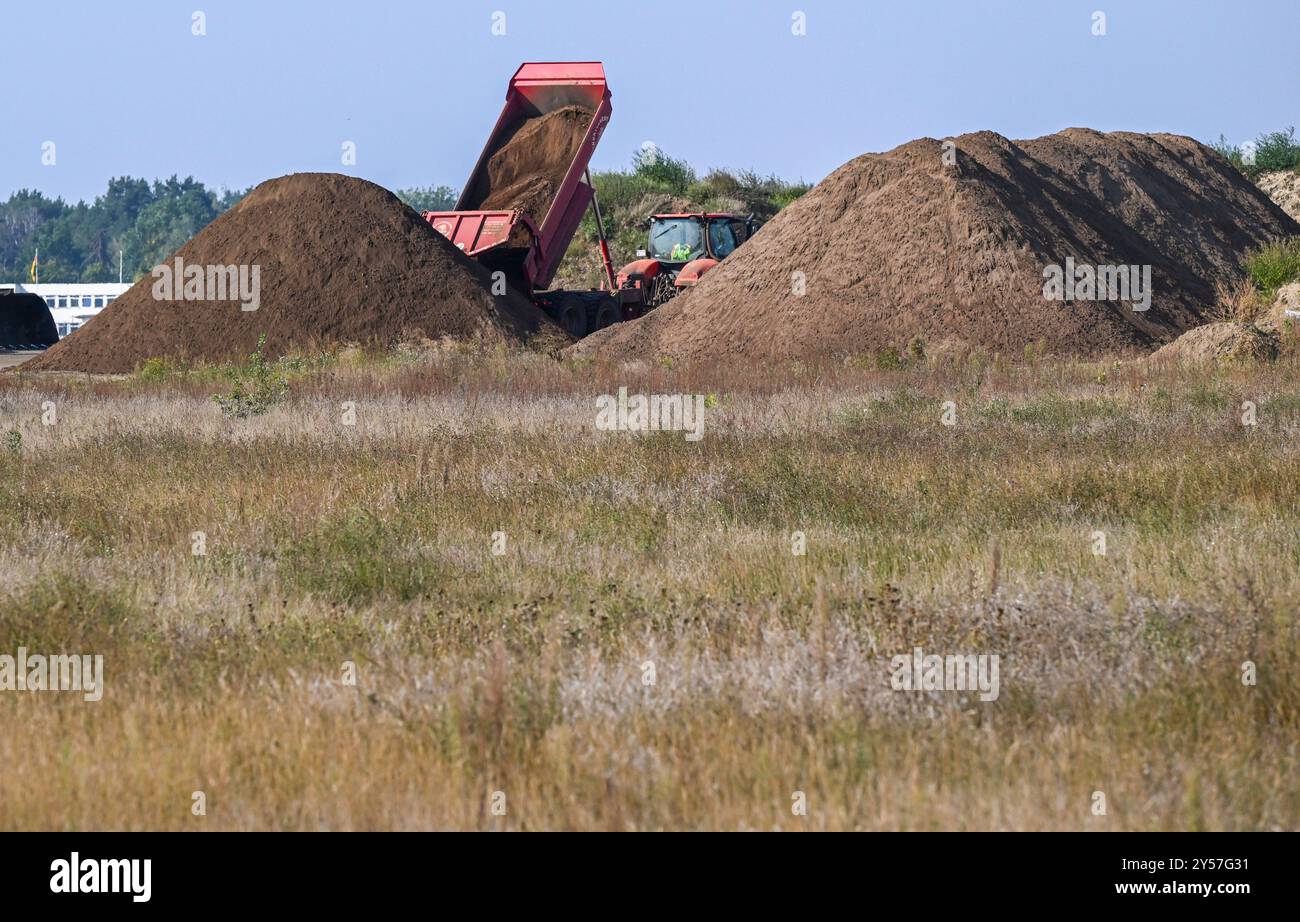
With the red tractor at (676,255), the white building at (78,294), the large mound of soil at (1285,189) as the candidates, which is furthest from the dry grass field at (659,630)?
the white building at (78,294)

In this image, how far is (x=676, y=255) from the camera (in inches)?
1112

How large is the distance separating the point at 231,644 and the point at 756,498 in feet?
13.4

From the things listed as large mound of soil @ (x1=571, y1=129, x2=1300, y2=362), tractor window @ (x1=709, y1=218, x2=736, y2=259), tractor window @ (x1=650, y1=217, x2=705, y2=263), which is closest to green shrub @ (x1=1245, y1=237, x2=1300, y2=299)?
large mound of soil @ (x1=571, y1=129, x2=1300, y2=362)

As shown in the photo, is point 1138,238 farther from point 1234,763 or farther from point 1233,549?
point 1234,763

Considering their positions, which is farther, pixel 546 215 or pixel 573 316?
pixel 573 316

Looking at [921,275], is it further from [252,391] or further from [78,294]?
[78,294]

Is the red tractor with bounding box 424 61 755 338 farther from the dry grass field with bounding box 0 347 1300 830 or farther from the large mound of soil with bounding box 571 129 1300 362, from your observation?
the dry grass field with bounding box 0 347 1300 830

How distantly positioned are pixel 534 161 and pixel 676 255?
14.2 ft

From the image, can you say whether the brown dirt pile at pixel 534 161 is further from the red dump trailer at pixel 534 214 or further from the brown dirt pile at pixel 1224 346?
the brown dirt pile at pixel 1224 346

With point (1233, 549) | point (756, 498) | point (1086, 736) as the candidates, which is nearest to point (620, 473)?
point (756, 498)

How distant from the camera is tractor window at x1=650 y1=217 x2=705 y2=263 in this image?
2802cm

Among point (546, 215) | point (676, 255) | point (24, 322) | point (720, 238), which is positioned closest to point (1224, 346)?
point (546, 215)

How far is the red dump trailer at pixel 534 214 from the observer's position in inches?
964

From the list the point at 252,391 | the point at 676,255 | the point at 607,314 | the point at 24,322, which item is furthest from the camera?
the point at 24,322
